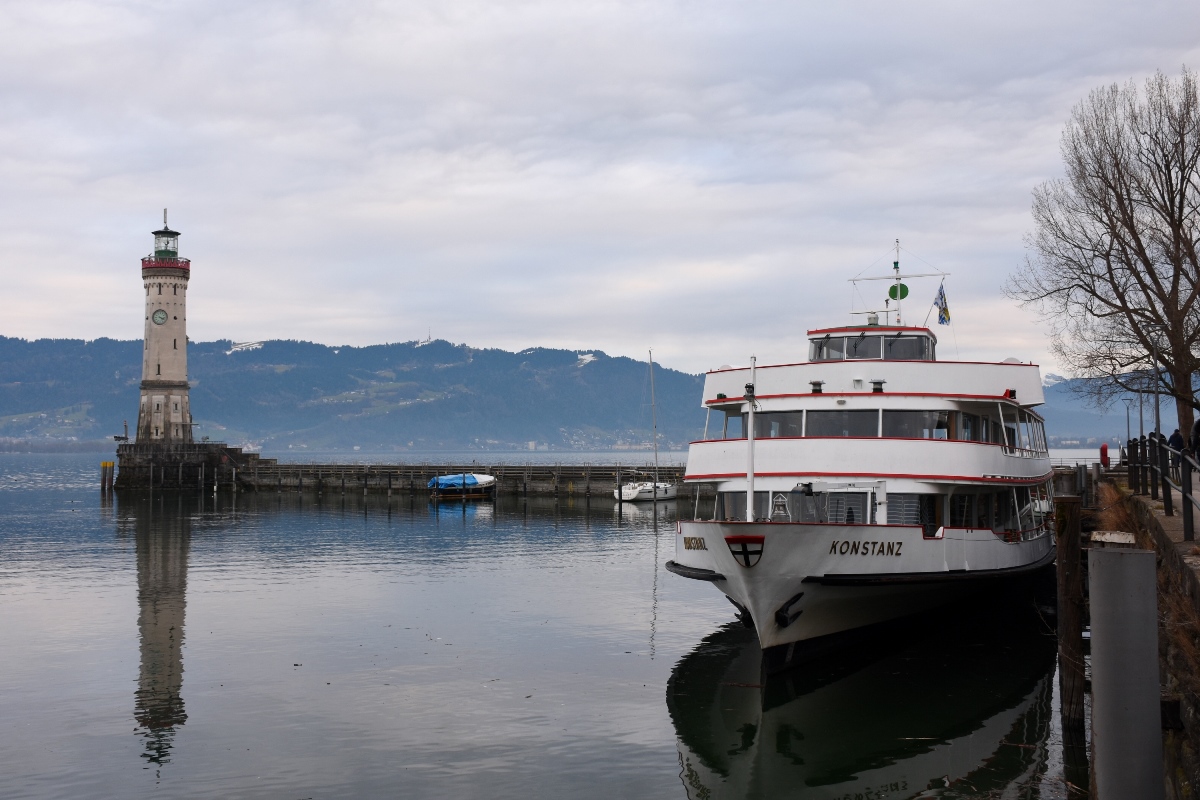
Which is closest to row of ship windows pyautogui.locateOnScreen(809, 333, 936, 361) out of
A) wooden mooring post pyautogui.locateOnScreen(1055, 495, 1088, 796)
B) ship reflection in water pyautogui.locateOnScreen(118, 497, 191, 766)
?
wooden mooring post pyautogui.locateOnScreen(1055, 495, 1088, 796)

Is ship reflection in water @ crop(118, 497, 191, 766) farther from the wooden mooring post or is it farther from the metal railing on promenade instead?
the metal railing on promenade

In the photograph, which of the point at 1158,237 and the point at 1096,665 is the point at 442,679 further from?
the point at 1158,237

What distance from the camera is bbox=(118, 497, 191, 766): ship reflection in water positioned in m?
18.3

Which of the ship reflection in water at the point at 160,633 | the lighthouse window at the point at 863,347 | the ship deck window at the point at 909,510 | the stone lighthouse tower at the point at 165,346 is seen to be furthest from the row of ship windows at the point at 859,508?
the stone lighthouse tower at the point at 165,346

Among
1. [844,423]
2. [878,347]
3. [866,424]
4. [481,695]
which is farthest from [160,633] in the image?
[878,347]

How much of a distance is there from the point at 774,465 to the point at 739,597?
3820 mm

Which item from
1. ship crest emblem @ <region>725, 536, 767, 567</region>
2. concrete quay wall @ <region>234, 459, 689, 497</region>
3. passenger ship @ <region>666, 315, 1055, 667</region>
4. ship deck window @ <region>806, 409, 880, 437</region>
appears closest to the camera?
ship crest emblem @ <region>725, 536, 767, 567</region>

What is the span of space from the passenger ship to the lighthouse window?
2915 millimetres

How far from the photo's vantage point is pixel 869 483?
74.0 feet

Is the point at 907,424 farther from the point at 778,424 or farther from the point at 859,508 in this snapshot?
the point at 778,424

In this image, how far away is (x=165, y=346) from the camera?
298 ft

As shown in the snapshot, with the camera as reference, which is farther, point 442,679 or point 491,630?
point 491,630

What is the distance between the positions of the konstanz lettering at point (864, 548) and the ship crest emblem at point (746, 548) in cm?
151

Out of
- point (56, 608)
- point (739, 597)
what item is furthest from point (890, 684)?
point (56, 608)
